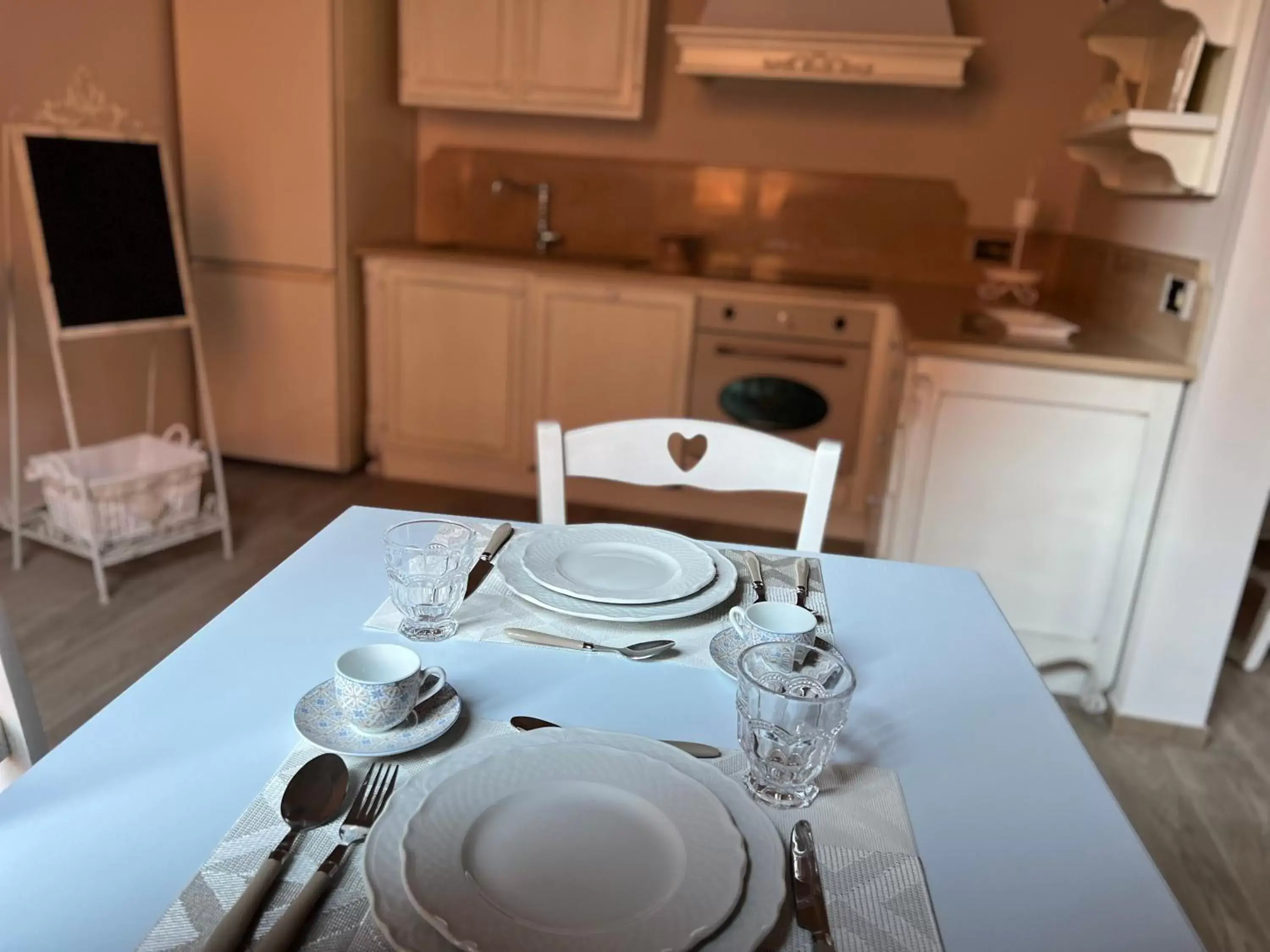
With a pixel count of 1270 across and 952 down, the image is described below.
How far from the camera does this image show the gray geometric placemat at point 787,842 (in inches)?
21.0

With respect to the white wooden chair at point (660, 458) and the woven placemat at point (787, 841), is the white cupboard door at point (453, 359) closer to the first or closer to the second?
the white wooden chair at point (660, 458)

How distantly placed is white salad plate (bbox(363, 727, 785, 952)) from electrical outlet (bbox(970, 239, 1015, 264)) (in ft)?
10.4

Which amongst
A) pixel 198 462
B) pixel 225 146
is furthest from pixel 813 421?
pixel 225 146

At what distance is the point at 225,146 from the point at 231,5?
1.46 ft

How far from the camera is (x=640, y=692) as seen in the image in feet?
2.62

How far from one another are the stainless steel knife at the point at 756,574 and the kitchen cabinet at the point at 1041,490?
114 cm

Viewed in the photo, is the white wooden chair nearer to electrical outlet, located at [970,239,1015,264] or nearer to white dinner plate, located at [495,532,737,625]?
white dinner plate, located at [495,532,737,625]

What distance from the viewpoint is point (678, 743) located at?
2.38ft

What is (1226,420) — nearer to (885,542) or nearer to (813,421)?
(885,542)

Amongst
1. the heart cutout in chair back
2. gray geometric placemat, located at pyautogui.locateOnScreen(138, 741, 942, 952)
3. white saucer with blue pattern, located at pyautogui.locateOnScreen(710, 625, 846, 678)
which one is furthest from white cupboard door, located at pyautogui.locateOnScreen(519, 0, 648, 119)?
gray geometric placemat, located at pyautogui.locateOnScreen(138, 741, 942, 952)

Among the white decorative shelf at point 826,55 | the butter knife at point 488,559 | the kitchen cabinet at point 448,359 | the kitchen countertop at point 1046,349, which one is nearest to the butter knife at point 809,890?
the butter knife at point 488,559

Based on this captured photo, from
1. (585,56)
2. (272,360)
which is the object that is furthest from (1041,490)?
(272,360)

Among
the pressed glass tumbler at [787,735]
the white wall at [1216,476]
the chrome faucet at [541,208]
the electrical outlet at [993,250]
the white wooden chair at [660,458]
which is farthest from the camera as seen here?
the chrome faucet at [541,208]

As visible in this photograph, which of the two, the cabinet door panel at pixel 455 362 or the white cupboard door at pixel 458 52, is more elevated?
the white cupboard door at pixel 458 52
